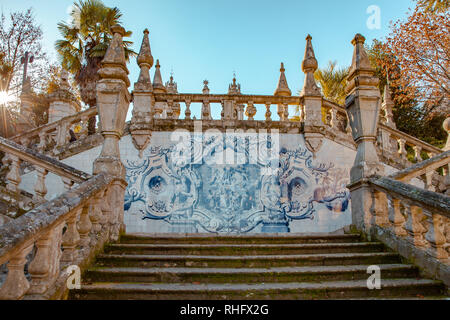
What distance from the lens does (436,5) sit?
1204 cm

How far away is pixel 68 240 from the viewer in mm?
4000

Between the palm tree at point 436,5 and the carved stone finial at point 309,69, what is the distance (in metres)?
6.31

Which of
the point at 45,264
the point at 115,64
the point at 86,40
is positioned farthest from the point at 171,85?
the point at 45,264

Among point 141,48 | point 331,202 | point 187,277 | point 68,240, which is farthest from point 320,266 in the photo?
point 141,48

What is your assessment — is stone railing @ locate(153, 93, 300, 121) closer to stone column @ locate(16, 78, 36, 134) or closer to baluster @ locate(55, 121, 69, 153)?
baluster @ locate(55, 121, 69, 153)

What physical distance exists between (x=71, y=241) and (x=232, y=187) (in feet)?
16.4

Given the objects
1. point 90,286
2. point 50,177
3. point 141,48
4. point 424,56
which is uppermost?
point 424,56

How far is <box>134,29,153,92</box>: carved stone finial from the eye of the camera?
9.23 metres

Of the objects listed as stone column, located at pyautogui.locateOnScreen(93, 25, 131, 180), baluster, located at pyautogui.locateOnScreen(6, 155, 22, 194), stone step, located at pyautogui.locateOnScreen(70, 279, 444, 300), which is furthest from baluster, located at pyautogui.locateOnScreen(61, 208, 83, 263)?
baluster, located at pyautogui.locateOnScreen(6, 155, 22, 194)

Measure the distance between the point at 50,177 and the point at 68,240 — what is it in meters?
5.26

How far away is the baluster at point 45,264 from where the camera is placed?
130 inches

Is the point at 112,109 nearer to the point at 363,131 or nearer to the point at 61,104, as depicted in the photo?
the point at 363,131

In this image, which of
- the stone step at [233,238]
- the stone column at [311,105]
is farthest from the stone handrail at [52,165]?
the stone column at [311,105]

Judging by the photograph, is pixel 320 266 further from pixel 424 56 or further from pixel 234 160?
pixel 424 56
